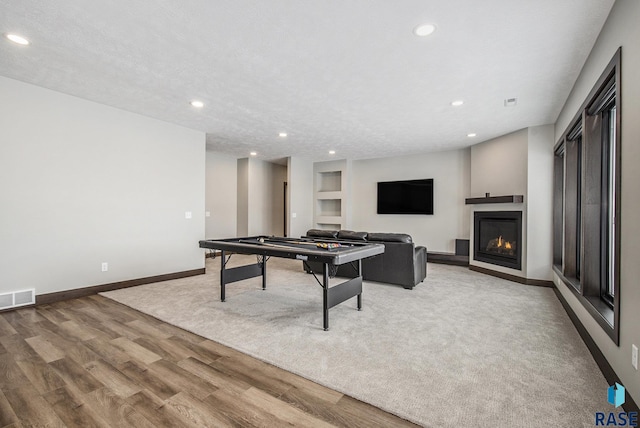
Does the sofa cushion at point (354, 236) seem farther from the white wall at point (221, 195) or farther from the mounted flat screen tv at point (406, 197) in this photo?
the white wall at point (221, 195)

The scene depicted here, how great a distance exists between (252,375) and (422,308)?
225cm

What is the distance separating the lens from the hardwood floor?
164 cm

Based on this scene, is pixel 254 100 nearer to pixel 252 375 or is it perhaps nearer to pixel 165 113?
pixel 165 113

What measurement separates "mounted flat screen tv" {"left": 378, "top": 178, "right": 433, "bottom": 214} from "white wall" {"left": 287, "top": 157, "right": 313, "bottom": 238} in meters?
1.94

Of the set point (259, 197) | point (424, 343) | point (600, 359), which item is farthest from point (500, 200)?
point (259, 197)

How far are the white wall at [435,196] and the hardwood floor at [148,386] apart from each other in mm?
5951

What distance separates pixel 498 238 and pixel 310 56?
4.91 m

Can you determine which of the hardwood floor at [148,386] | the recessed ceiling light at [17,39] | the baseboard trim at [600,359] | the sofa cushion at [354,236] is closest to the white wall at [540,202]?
the baseboard trim at [600,359]

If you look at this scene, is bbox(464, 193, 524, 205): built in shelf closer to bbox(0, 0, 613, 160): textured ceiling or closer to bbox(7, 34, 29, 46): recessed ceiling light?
bbox(0, 0, 613, 160): textured ceiling

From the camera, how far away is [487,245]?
593 cm

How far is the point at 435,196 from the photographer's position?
7.24 m

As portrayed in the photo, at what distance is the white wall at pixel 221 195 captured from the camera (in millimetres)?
7457

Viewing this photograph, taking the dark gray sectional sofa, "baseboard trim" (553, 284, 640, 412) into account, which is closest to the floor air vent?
the dark gray sectional sofa

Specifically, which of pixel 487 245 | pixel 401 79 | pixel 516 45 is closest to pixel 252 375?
pixel 401 79
